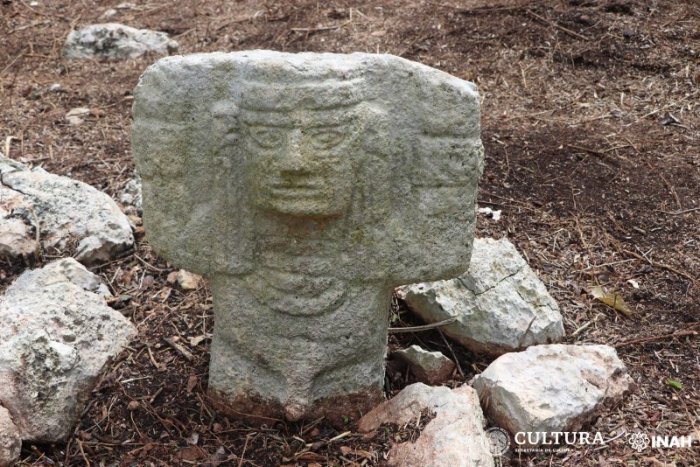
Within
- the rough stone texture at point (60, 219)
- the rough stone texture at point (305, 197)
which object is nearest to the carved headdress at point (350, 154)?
the rough stone texture at point (305, 197)

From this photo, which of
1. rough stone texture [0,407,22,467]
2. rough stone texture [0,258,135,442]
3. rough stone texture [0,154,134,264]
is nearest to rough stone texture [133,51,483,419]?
rough stone texture [0,258,135,442]

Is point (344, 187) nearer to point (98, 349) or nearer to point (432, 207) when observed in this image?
point (432, 207)

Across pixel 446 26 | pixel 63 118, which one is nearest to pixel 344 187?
pixel 63 118

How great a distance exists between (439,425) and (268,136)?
3.71 feet

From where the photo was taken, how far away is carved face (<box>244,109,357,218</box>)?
2.21 metres

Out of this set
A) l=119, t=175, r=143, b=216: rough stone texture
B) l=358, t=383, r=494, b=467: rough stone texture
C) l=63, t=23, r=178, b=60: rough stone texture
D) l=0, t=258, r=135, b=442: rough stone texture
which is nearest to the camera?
l=358, t=383, r=494, b=467: rough stone texture

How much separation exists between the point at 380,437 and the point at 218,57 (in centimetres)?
139

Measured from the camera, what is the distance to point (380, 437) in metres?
2.65

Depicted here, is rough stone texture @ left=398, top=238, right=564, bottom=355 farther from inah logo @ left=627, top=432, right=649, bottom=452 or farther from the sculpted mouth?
the sculpted mouth

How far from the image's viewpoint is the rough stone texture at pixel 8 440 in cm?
246

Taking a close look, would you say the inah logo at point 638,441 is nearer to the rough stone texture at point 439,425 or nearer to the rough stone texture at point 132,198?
the rough stone texture at point 439,425

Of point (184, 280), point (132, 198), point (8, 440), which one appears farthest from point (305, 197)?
point (132, 198)

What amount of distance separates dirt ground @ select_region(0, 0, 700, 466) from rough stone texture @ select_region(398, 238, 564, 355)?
95 millimetres

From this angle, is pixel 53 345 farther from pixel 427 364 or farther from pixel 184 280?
pixel 427 364
